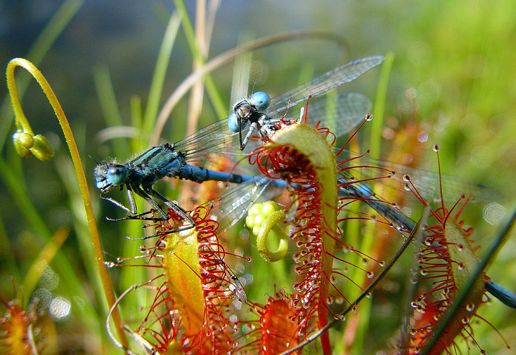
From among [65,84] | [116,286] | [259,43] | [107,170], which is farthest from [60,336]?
[65,84]

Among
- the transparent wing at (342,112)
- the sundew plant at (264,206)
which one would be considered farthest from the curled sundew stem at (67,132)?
the transparent wing at (342,112)

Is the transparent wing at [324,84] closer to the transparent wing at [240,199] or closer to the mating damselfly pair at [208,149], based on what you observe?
the mating damselfly pair at [208,149]

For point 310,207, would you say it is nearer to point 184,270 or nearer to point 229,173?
point 184,270

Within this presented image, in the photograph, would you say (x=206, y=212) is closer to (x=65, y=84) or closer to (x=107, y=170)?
(x=107, y=170)

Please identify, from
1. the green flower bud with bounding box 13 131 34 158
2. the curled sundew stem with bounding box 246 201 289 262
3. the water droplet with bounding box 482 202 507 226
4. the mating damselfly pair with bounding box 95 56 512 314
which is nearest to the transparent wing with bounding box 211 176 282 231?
the mating damselfly pair with bounding box 95 56 512 314

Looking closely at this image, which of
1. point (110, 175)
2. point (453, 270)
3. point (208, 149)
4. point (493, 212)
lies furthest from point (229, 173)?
point (493, 212)
